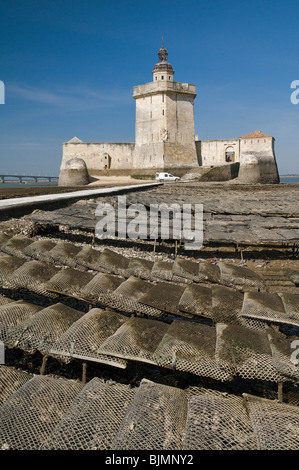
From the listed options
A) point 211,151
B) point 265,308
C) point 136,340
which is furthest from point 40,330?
point 211,151

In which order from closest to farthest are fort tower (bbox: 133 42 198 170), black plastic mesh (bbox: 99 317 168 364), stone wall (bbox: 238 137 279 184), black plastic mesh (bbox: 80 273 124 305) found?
black plastic mesh (bbox: 99 317 168 364)
black plastic mesh (bbox: 80 273 124 305)
stone wall (bbox: 238 137 279 184)
fort tower (bbox: 133 42 198 170)

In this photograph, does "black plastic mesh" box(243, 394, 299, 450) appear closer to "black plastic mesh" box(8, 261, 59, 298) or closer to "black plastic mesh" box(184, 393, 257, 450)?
"black plastic mesh" box(184, 393, 257, 450)

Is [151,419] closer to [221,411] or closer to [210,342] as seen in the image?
[221,411]

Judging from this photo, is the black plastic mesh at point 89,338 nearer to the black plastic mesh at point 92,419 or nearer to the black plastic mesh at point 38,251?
the black plastic mesh at point 92,419

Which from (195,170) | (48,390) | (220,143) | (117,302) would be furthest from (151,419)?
(220,143)

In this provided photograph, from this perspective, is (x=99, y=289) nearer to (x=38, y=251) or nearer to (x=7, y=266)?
(x=7, y=266)

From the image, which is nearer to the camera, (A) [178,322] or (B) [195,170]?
(A) [178,322]

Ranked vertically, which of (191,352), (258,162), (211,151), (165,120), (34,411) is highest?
(165,120)

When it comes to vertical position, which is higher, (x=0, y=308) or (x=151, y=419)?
(x=0, y=308)

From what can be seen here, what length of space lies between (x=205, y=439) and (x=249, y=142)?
4549cm

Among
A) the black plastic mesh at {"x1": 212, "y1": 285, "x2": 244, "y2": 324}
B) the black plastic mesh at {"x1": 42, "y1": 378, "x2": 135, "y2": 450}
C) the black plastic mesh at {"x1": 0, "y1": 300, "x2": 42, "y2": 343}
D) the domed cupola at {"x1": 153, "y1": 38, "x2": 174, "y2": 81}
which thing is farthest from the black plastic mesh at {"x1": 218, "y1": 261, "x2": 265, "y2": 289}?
the domed cupola at {"x1": 153, "y1": 38, "x2": 174, "y2": 81}

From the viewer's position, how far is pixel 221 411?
188 centimetres

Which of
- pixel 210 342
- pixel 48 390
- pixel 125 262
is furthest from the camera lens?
pixel 125 262
